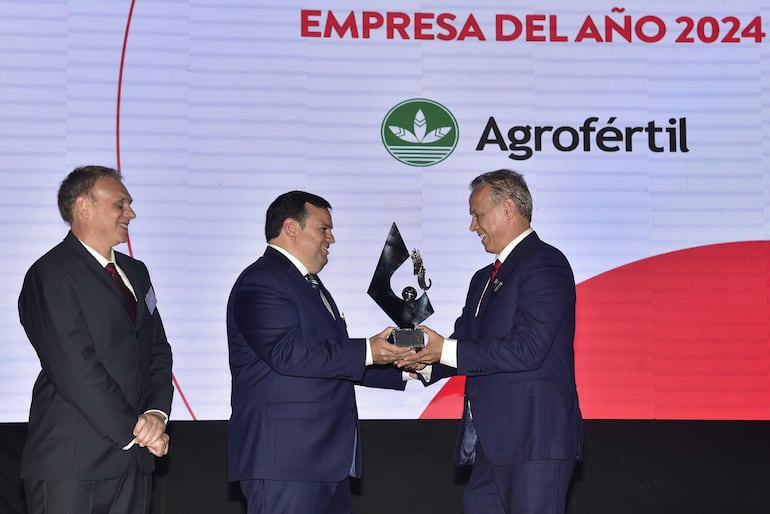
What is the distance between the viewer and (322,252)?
3.46 m

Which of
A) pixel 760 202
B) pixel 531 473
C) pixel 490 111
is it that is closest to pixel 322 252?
pixel 531 473

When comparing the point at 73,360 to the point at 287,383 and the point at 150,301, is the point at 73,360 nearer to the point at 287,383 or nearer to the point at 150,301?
the point at 150,301

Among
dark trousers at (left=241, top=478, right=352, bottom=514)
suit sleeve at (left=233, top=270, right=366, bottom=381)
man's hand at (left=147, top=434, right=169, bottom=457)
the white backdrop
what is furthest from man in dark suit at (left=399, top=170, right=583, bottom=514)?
the white backdrop

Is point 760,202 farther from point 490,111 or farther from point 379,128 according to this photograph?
point 379,128

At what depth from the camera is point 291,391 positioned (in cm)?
322

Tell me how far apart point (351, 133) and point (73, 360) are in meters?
2.04

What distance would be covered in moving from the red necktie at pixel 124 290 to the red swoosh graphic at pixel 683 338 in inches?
88.4

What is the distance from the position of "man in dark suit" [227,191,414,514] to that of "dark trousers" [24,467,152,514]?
0.39 meters

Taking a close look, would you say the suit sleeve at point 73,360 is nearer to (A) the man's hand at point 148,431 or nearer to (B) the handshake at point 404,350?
(A) the man's hand at point 148,431

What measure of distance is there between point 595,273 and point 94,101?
2.44 meters

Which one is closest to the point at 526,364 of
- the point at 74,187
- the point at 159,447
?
the point at 159,447

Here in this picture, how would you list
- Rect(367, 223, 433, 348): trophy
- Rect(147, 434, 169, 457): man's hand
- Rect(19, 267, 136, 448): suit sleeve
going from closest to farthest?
Rect(19, 267, 136, 448): suit sleeve
Rect(147, 434, 169, 457): man's hand
Rect(367, 223, 433, 348): trophy

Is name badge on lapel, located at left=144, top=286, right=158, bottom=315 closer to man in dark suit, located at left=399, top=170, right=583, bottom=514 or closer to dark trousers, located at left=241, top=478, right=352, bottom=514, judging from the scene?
dark trousers, located at left=241, top=478, right=352, bottom=514

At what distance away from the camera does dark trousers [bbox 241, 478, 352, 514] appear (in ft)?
10.4
